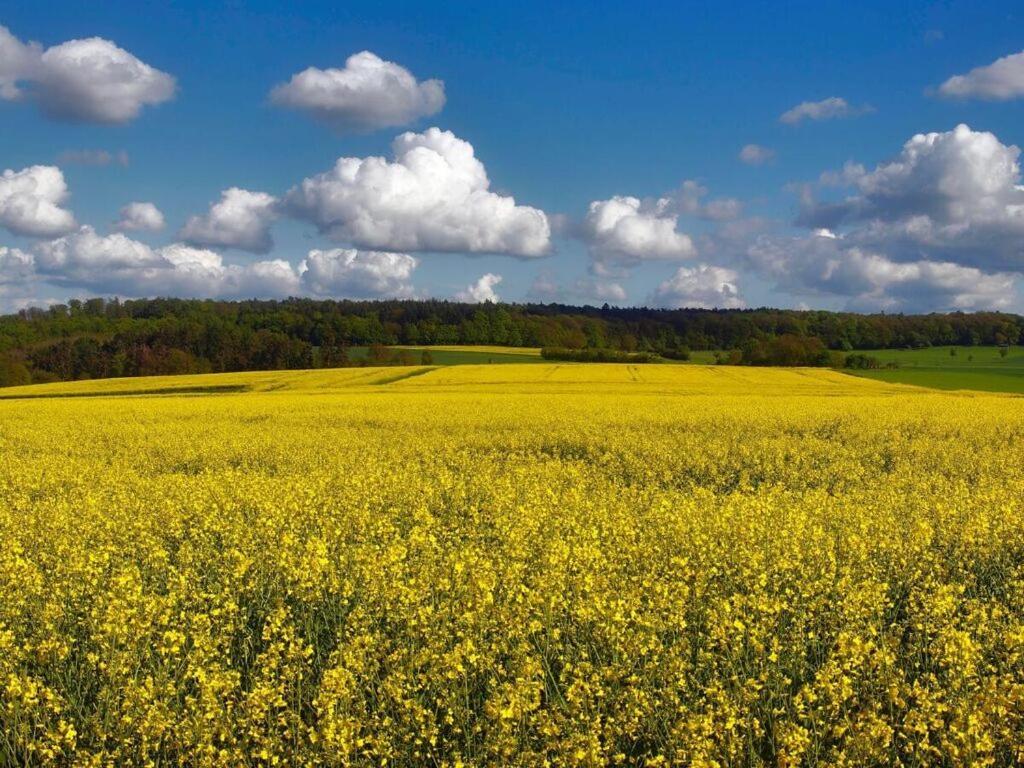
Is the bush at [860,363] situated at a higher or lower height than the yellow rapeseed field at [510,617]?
higher

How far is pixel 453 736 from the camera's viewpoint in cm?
532

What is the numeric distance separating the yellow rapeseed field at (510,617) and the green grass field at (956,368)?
43.8m

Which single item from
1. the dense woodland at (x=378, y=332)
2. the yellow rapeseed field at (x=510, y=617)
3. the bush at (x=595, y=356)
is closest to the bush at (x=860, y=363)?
the dense woodland at (x=378, y=332)

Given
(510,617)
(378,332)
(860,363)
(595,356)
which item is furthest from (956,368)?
(510,617)

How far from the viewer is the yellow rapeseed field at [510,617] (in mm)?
4500

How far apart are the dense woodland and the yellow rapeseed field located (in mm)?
71403

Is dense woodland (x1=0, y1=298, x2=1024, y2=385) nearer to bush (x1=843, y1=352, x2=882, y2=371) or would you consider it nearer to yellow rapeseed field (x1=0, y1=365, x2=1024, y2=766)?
bush (x1=843, y1=352, x2=882, y2=371)

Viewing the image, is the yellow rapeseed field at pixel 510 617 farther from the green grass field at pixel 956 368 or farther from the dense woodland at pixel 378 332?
the dense woodland at pixel 378 332

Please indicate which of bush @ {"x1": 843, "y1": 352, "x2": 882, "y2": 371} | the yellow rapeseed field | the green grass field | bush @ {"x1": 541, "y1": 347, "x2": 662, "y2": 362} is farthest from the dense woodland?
the yellow rapeseed field

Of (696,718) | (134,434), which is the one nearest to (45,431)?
(134,434)

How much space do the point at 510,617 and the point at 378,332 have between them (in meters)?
104

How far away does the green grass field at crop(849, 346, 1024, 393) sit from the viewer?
175ft

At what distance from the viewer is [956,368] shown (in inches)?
2940

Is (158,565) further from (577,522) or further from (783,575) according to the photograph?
(783,575)
